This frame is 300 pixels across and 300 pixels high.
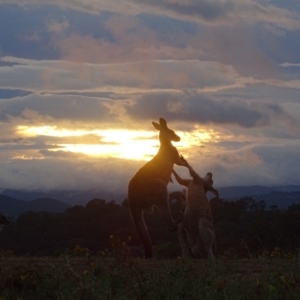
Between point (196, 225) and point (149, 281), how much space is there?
4.54m

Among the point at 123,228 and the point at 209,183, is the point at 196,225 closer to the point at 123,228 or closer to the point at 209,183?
the point at 209,183

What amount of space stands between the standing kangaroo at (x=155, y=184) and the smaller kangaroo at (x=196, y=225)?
55 centimetres

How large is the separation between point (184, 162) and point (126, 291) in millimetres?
6356

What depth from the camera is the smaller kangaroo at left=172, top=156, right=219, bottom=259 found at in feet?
42.5

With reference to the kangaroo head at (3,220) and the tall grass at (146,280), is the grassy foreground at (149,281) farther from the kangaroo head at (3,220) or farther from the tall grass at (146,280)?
the kangaroo head at (3,220)

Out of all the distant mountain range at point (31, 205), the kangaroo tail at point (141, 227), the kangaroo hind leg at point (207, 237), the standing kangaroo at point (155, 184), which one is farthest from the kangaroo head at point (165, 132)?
the distant mountain range at point (31, 205)

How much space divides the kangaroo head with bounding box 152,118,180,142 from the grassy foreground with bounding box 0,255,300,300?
515cm

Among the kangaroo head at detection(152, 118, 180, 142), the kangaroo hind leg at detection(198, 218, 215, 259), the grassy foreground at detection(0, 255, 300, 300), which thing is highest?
the kangaroo head at detection(152, 118, 180, 142)

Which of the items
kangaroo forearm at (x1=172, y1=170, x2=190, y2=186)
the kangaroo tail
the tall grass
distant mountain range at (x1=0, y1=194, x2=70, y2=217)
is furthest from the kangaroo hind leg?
distant mountain range at (x1=0, y1=194, x2=70, y2=217)

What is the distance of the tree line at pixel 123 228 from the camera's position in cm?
2339

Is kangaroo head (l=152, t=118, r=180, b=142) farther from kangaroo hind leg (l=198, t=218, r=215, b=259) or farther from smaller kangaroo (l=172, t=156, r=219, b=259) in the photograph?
kangaroo hind leg (l=198, t=218, r=215, b=259)

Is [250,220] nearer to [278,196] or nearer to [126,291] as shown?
[126,291]

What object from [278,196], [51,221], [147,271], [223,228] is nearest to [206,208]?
[147,271]

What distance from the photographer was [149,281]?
8695 millimetres
